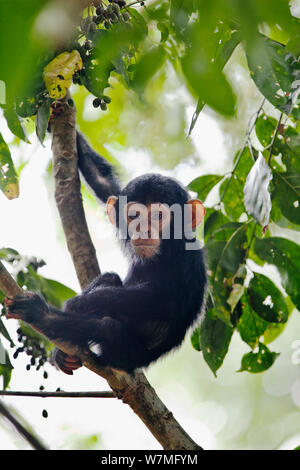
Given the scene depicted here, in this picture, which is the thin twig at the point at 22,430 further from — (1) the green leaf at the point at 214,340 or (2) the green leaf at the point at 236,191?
(2) the green leaf at the point at 236,191

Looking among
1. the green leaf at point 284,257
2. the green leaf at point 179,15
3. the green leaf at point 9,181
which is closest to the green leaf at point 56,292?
the green leaf at point 9,181

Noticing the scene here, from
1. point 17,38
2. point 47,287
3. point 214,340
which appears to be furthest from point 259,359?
point 17,38

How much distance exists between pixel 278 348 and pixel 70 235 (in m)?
7.09

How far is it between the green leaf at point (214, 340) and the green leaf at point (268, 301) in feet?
0.76

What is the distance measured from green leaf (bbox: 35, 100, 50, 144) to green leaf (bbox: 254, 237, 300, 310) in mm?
1399

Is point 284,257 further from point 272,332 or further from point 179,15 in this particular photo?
point 179,15

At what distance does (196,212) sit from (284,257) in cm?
85

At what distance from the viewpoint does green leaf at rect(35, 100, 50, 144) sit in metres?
2.74

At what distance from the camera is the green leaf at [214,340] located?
11.0 ft

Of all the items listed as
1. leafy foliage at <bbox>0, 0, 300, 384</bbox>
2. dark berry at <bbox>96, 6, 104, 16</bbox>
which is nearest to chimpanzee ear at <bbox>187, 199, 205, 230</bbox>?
leafy foliage at <bbox>0, 0, 300, 384</bbox>

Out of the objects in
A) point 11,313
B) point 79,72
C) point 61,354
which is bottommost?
point 61,354
